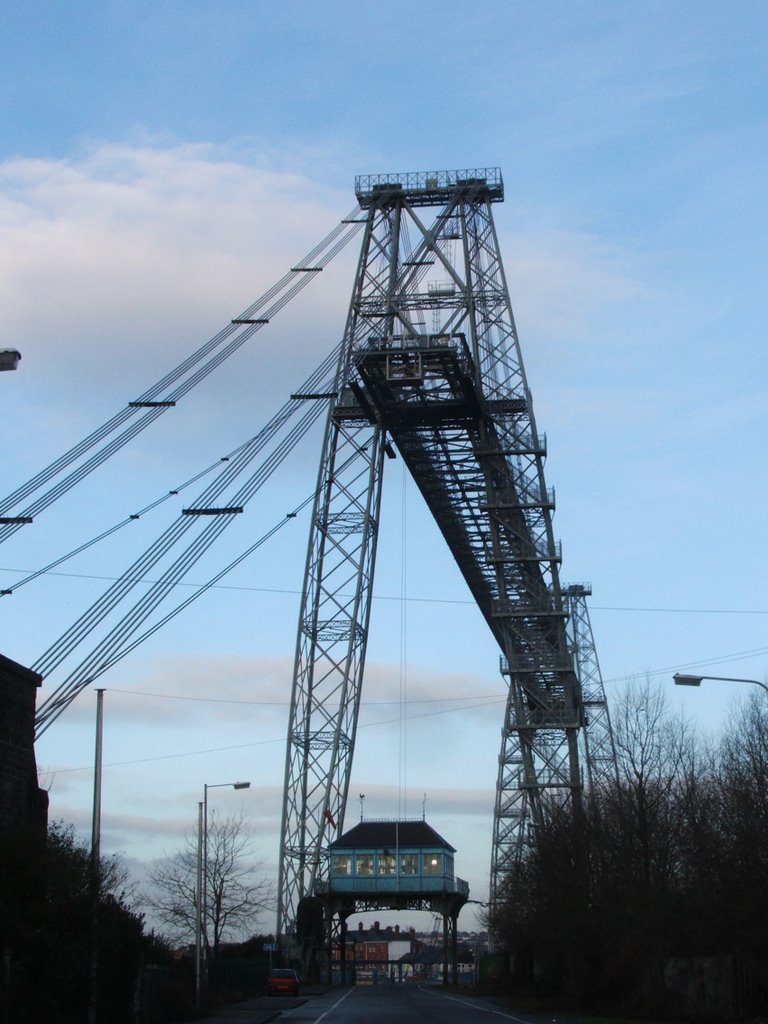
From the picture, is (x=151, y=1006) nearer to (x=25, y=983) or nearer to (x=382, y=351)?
(x=25, y=983)

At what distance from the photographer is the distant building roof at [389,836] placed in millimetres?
62934

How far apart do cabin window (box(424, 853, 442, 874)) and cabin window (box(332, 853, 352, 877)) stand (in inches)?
142

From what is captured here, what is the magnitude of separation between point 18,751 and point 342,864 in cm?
4132

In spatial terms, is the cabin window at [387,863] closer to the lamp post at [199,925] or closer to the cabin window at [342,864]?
the cabin window at [342,864]

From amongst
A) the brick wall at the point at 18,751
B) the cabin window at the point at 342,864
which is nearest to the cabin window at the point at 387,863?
the cabin window at the point at 342,864

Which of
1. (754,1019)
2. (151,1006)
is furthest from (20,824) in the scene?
(754,1019)

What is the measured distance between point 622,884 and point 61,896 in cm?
Answer: 1610

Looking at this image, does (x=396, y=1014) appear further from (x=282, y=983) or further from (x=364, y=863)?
(x=364, y=863)

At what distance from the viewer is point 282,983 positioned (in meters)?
43.8

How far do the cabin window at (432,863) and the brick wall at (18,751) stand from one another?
41081 mm

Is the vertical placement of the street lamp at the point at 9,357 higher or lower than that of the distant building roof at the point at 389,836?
higher

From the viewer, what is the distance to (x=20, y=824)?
21781mm

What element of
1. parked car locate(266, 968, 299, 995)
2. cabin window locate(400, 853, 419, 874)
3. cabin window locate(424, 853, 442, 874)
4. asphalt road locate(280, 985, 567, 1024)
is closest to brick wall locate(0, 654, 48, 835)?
asphalt road locate(280, 985, 567, 1024)

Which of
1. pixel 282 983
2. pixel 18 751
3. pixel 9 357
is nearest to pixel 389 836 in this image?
pixel 282 983
